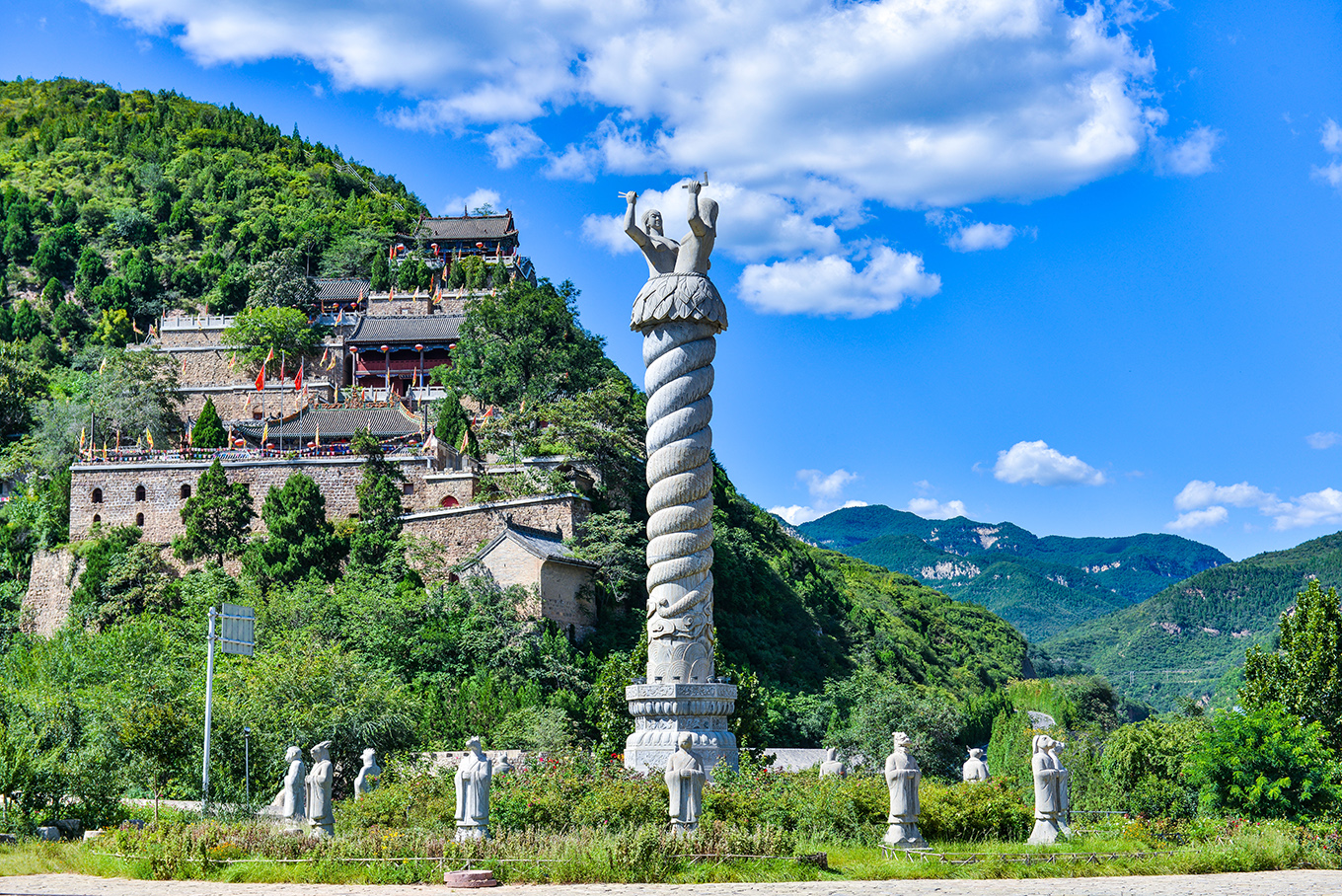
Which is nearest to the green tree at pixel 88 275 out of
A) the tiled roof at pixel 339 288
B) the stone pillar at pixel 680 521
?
the tiled roof at pixel 339 288

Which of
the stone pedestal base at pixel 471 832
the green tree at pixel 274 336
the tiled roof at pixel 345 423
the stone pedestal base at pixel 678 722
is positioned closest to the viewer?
the stone pedestal base at pixel 471 832

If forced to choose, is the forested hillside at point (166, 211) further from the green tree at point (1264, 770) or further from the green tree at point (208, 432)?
the green tree at point (1264, 770)

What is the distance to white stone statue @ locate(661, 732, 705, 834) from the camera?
14789 mm

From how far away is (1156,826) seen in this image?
1678 cm

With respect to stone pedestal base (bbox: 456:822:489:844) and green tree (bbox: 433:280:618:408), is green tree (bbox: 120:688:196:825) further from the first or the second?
green tree (bbox: 433:280:618:408)

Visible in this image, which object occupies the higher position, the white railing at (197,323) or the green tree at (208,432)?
the white railing at (197,323)

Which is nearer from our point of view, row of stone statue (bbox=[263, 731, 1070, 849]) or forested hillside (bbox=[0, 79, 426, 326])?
row of stone statue (bbox=[263, 731, 1070, 849])

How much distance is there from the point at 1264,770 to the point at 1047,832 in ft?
12.0

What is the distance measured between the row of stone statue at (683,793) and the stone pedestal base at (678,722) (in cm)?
144

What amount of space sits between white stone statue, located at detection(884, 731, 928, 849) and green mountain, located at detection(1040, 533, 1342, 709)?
78.6 meters

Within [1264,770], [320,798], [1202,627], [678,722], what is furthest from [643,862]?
[1202,627]

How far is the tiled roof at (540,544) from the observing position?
128 ft

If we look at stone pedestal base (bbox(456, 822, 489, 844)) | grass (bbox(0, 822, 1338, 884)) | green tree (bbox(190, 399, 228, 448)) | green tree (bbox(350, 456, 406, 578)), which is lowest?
grass (bbox(0, 822, 1338, 884))

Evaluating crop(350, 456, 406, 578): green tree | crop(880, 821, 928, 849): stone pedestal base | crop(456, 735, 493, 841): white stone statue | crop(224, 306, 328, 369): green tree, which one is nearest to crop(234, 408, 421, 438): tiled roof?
crop(350, 456, 406, 578): green tree
